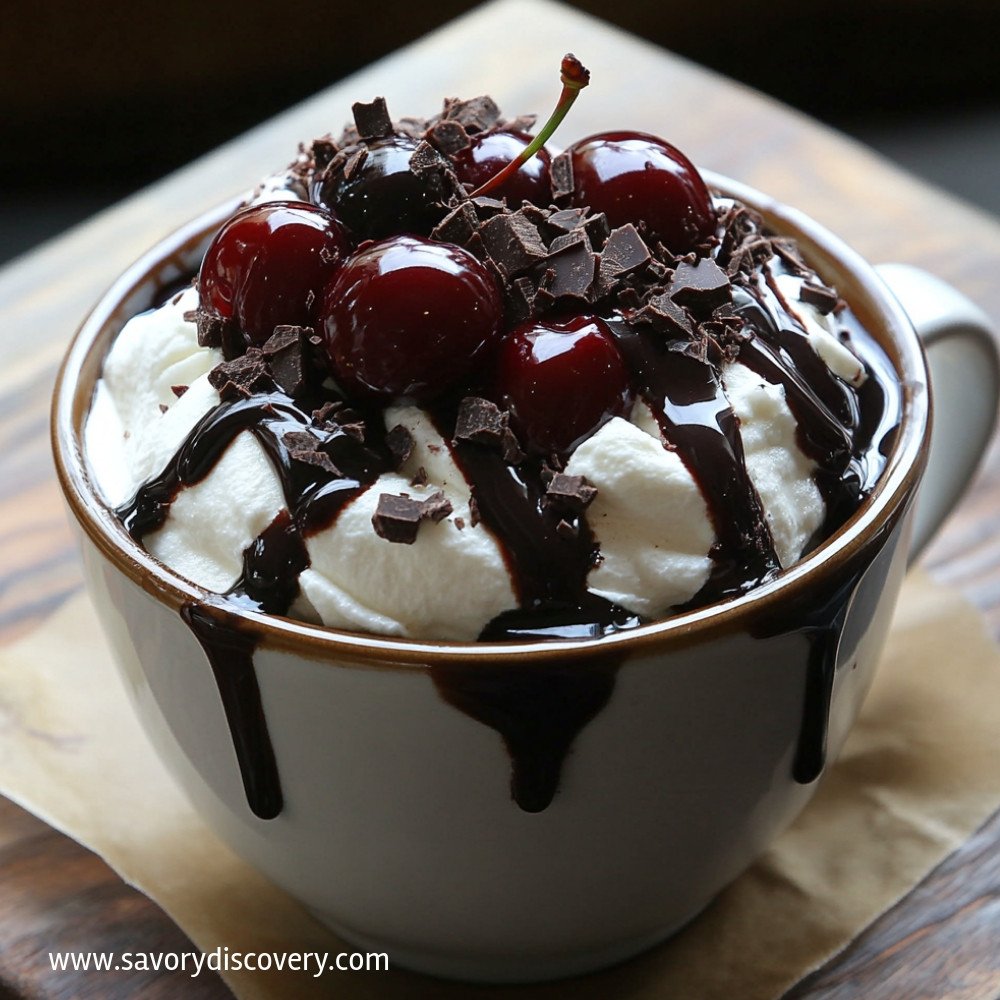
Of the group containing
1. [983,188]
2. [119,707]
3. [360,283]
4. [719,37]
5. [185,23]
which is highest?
[360,283]

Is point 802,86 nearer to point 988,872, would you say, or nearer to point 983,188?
point 983,188

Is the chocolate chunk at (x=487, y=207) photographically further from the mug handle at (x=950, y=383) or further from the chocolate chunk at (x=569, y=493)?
the mug handle at (x=950, y=383)

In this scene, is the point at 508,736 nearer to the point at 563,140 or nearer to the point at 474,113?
the point at 474,113

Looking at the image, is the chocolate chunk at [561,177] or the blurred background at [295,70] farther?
the blurred background at [295,70]

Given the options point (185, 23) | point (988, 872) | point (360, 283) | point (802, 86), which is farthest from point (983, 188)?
point (360, 283)

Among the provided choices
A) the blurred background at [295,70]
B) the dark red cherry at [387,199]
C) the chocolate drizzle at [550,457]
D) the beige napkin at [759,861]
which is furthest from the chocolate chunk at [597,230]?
the blurred background at [295,70]

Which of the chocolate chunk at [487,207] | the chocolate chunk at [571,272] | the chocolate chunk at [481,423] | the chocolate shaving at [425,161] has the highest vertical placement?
the chocolate shaving at [425,161]
